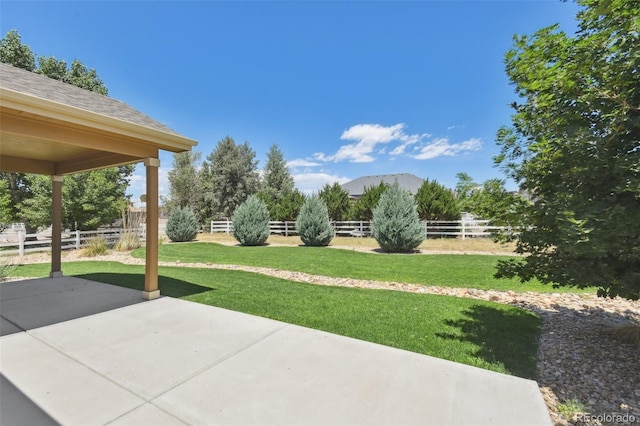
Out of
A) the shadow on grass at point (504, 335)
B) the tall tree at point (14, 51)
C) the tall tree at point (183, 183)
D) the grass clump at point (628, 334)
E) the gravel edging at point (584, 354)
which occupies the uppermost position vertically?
the tall tree at point (14, 51)

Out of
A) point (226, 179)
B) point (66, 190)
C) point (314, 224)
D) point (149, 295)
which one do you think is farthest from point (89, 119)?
point (226, 179)

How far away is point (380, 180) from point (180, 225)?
23.2m

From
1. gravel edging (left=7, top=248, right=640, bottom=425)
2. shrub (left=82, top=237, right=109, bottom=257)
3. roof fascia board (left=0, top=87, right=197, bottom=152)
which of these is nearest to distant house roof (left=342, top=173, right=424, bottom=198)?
shrub (left=82, top=237, right=109, bottom=257)

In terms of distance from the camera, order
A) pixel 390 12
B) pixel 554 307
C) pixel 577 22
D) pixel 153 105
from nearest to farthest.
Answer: pixel 577 22, pixel 554 307, pixel 390 12, pixel 153 105

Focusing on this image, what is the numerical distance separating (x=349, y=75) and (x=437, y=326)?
13.4m

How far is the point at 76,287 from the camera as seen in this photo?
5.60 meters

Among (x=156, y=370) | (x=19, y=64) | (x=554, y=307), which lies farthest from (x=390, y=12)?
(x=19, y=64)

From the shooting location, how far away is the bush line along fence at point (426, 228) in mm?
15828

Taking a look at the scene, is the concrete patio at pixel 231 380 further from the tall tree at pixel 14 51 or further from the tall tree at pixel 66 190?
the tall tree at pixel 14 51

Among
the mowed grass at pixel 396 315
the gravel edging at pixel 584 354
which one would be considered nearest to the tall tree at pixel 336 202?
the mowed grass at pixel 396 315

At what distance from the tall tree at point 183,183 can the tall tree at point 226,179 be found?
4.47 feet

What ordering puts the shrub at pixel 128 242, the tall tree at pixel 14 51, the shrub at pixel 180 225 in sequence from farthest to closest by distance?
the shrub at pixel 180 225
the tall tree at pixel 14 51
the shrub at pixel 128 242

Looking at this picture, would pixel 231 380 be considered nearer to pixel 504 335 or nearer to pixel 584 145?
pixel 504 335

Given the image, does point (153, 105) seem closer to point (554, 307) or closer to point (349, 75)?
point (349, 75)
